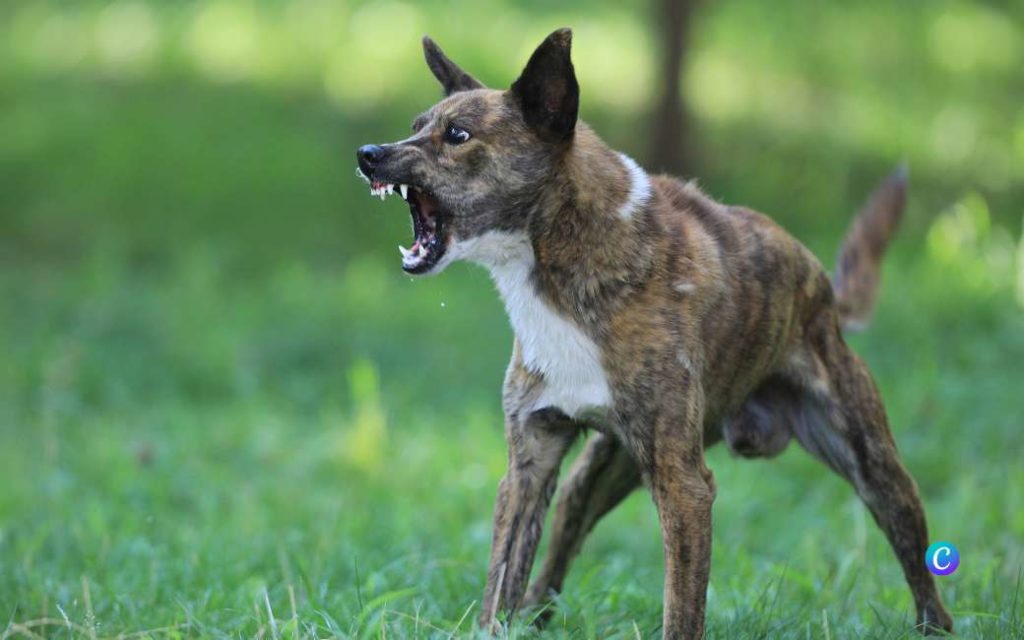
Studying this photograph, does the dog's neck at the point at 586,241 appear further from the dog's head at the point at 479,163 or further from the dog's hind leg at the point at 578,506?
the dog's hind leg at the point at 578,506

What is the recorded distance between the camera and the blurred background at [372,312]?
536 centimetres

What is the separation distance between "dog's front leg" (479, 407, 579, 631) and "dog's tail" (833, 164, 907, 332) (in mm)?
1700

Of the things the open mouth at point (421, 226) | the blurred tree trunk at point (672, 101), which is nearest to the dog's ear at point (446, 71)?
the open mouth at point (421, 226)

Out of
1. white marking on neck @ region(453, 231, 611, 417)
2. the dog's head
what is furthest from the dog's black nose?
white marking on neck @ region(453, 231, 611, 417)

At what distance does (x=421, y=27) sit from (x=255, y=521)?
8.89 meters

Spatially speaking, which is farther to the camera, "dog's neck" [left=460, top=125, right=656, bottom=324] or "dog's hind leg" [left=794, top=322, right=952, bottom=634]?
"dog's hind leg" [left=794, top=322, right=952, bottom=634]

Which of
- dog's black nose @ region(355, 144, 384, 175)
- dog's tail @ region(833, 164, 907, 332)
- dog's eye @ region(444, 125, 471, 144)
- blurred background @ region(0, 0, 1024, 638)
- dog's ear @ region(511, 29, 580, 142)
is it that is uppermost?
dog's ear @ region(511, 29, 580, 142)

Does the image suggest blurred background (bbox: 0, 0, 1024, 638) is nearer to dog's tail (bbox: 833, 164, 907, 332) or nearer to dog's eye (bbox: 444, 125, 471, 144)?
dog's tail (bbox: 833, 164, 907, 332)

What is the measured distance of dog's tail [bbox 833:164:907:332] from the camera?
5.74 metres

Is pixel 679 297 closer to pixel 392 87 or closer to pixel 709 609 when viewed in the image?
pixel 709 609

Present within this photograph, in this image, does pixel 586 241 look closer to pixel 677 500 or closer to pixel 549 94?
pixel 549 94

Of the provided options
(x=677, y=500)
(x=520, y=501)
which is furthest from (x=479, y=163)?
(x=677, y=500)

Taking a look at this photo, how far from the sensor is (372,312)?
34.0 ft

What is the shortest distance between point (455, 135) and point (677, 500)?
3.91ft
